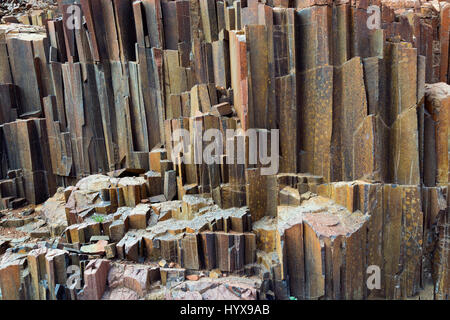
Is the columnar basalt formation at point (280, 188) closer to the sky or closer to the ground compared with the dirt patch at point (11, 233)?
closer to the sky

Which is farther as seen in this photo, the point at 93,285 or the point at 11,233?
the point at 11,233

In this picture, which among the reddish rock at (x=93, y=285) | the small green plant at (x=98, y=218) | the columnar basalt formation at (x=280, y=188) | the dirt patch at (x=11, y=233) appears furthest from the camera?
the dirt patch at (x=11, y=233)

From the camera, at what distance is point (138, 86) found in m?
9.05

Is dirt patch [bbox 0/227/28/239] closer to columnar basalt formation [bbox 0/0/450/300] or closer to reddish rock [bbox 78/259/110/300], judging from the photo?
columnar basalt formation [bbox 0/0/450/300]

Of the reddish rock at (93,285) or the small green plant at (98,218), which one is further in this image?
the small green plant at (98,218)

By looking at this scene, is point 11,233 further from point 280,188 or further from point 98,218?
point 280,188

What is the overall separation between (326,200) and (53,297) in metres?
5.26

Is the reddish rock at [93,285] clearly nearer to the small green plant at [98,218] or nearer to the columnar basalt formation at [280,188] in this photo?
the columnar basalt formation at [280,188]

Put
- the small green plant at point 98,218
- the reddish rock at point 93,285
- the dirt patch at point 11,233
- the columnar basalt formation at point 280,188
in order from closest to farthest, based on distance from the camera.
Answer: the reddish rock at point 93,285
the columnar basalt formation at point 280,188
the small green plant at point 98,218
the dirt patch at point 11,233

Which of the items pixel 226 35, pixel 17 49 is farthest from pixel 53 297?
pixel 17 49

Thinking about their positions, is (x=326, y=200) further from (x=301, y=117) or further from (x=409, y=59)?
(x=409, y=59)

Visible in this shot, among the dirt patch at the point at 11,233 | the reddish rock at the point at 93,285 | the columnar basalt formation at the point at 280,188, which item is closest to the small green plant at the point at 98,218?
the columnar basalt formation at the point at 280,188

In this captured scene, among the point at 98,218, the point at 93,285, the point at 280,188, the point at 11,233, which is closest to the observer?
the point at 93,285

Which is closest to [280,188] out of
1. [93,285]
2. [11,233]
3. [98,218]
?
[93,285]
